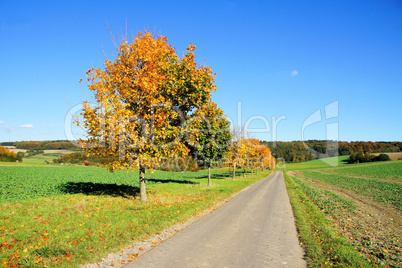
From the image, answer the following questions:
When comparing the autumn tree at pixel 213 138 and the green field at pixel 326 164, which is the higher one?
the autumn tree at pixel 213 138

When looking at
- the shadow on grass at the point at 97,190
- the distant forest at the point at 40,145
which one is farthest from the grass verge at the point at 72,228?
the distant forest at the point at 40,145

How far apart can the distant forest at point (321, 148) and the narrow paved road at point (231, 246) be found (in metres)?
128

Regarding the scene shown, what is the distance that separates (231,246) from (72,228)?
574 cm

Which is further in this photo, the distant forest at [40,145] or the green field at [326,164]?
the green field at [326,164]

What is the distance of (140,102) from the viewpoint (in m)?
14.1

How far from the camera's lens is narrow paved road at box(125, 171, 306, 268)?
6371 mm

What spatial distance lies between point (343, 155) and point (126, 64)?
164829 millimetres

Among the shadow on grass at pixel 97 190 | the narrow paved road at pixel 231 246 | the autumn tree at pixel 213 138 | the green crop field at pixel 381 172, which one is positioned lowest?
the green crop field at pixel 381 172

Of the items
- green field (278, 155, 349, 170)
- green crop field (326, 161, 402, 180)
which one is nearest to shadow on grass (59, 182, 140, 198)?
green crop field (326, 161, 402, 180)

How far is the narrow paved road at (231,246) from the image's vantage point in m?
6.37

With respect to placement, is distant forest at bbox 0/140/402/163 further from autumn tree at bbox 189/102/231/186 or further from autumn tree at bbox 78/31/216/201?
autumn tree at bbox 78/31/216/201

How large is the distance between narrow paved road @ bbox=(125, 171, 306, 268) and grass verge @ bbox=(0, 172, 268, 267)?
131cm

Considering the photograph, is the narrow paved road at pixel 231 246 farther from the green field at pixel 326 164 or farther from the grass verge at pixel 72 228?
the green field at pixel 326 164

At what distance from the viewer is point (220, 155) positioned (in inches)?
1319
